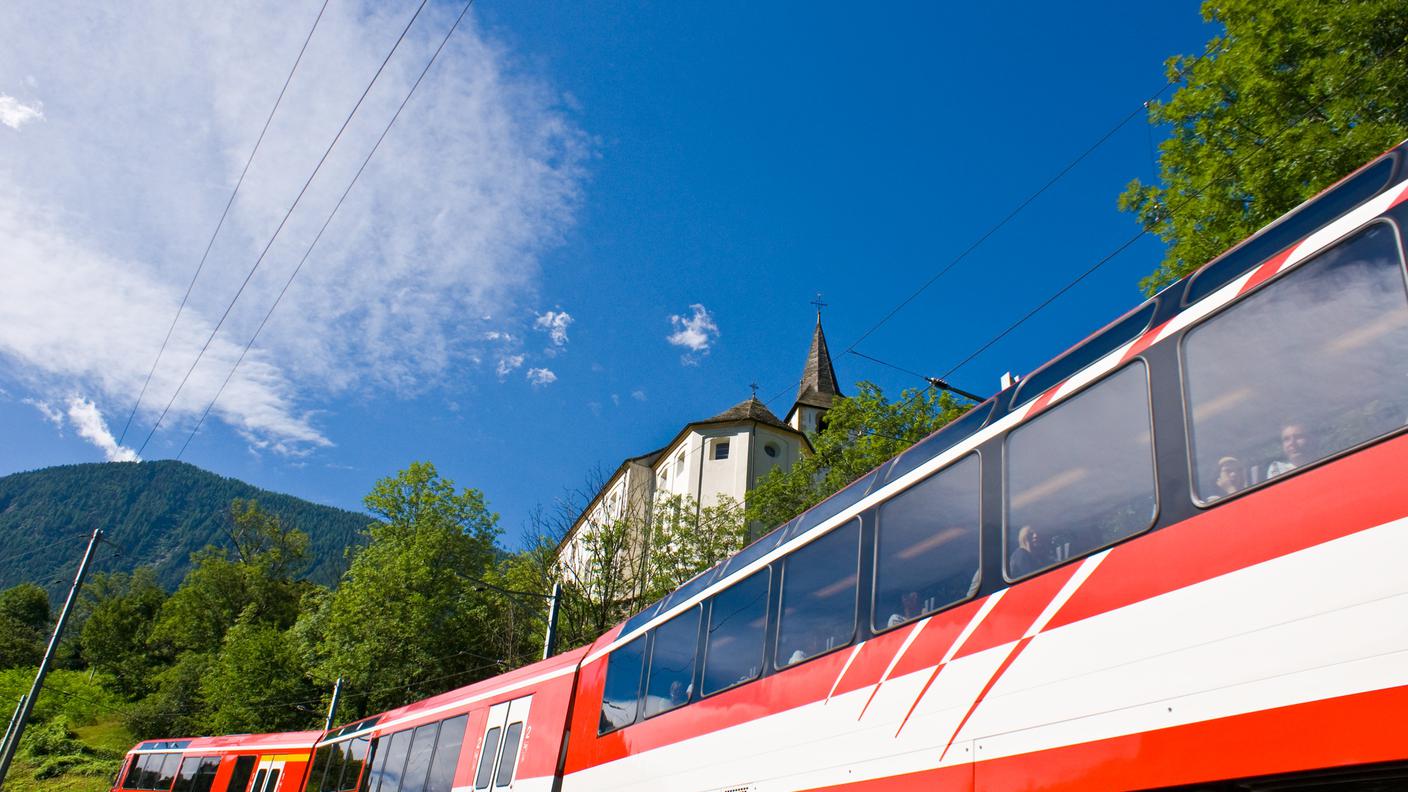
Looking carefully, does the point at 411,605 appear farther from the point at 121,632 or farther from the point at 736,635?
the point at 121,632

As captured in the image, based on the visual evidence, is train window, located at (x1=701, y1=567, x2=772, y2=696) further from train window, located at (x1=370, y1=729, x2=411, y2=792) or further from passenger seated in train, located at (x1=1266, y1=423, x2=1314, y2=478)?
train window, located at (x1=370, y1=729, x2=411, y2=792)

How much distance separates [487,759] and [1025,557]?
11.0 meters

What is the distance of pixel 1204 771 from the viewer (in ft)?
13.9

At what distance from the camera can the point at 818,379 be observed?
6669cm

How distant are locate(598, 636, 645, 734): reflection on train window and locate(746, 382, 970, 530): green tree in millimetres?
19414

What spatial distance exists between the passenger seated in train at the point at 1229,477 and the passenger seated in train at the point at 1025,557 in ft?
4.17

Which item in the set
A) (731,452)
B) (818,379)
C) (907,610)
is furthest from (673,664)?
(818,379)

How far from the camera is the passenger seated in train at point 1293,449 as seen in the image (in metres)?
4.34

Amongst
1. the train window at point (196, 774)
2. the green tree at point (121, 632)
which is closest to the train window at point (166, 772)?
the train window at point (196, 774)

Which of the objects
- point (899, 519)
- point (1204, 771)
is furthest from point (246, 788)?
point (1204, 771)

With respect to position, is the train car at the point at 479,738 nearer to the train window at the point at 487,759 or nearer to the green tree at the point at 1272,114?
the train window at the point at 487,759

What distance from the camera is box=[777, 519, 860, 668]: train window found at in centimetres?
771

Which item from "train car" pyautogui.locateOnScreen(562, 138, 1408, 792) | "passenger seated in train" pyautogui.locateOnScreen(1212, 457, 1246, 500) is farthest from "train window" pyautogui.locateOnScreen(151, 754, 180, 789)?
"passenger seated in train" pyautogui.locateOnScreen(1212, 457, 1246, 500)

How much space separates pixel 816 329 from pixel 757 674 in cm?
6343
